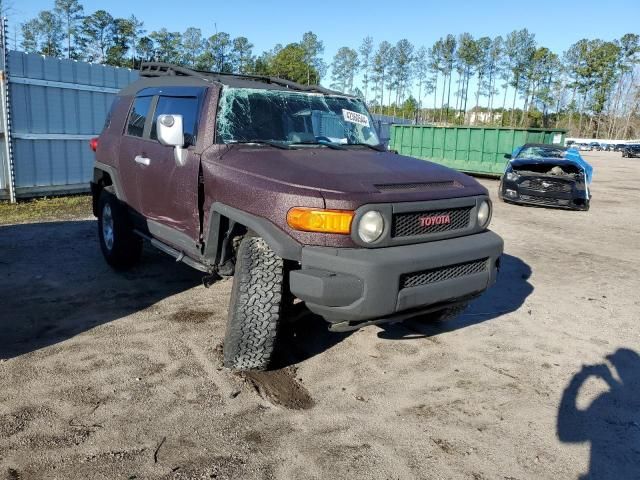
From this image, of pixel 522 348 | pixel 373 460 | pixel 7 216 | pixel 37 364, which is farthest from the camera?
pixel 7 216

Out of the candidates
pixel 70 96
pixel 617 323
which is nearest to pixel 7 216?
pixel 70 96

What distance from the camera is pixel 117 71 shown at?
1148 centimetres

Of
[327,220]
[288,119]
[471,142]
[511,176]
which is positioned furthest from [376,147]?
[471,142]

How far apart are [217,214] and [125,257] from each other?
2.38 meters

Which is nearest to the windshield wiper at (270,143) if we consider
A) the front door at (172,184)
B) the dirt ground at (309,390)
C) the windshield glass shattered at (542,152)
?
the front door at (172,184)

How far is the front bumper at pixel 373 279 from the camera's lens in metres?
3.00

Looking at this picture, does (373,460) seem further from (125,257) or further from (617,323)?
(125,257)

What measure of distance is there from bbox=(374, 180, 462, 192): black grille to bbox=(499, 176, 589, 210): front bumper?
930 cm

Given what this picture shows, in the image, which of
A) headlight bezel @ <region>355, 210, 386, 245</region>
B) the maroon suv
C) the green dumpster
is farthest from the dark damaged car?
headlight bezel @ <region>355, 210, 386, 245</region>

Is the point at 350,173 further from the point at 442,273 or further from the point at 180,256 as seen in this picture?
the point at 180,256

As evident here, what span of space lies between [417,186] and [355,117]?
1.44 metres

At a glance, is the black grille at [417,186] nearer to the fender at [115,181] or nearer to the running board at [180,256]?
the running board at [180,256]

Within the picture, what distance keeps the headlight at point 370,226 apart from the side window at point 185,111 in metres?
1.68

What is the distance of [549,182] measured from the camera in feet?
39.4
